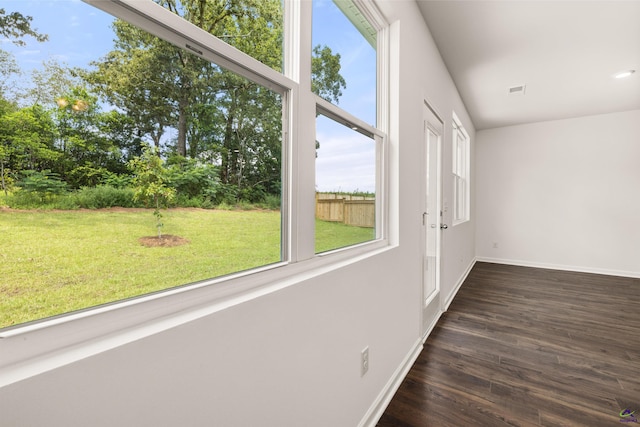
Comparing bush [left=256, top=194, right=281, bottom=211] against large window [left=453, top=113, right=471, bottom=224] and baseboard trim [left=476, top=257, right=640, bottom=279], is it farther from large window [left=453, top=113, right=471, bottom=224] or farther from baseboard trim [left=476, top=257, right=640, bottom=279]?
baseboard trim [left=476, top=257, right=640, bottom=279]

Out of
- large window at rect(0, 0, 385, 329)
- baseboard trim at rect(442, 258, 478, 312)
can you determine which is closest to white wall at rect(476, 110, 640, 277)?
baseboard trim at rect(442, 258, 478, 312)

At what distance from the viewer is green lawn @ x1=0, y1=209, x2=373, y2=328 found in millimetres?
512

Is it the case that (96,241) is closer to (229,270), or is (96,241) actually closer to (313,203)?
(229,270)

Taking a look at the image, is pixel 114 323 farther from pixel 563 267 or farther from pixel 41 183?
pixel 563 267

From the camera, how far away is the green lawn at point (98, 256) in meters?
0.51

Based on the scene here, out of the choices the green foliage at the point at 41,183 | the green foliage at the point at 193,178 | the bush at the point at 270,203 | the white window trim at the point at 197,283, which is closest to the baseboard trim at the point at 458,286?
the white window trim at the point at 197,283

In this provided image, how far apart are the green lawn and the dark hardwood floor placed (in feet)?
4.91

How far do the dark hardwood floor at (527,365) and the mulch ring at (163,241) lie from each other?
1.58 metres

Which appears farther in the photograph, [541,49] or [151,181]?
[541,49]

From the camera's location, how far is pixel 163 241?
2.41 ft

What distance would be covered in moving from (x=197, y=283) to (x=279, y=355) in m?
0.38

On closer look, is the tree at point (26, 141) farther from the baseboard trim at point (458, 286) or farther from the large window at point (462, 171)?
the large window at point (462, 171)

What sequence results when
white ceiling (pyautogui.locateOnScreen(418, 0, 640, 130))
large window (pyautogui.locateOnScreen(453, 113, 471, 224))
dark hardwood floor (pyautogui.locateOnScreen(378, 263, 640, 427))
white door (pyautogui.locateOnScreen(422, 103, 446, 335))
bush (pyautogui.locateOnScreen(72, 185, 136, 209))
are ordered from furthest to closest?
large window (pyautogui.locateOnScreen(453, 113, 471, 224))
white door (pyautogui.locateOnScreen(422, 103, 446, 335))
white ceiling (pyautogui.locateOnScreen(418, 0, 640, 130))
dark hardwood floor (pyautogui.locateOnScreen(378, 263, 640, 427))
bush (pyautogui.locateOnScreen(72, 185, 136, 209))

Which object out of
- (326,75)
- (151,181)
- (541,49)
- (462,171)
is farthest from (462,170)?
(151,181)
